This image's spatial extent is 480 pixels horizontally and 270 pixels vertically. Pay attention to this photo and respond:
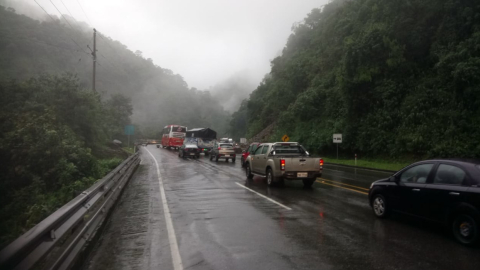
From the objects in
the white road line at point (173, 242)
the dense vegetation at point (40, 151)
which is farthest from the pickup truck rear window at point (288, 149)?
the dense vegetation at point (40, 151)

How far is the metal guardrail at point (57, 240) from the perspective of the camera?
3168mm

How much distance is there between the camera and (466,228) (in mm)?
6195

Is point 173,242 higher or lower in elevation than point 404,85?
lower

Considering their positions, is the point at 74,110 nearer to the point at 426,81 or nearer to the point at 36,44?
the point at 426,81

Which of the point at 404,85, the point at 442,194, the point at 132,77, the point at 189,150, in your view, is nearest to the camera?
the point at 442,194

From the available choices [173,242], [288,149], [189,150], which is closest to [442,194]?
[173,242]

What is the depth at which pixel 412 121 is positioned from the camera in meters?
28.1

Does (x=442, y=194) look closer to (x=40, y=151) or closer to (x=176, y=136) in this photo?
(x=40, y=151)

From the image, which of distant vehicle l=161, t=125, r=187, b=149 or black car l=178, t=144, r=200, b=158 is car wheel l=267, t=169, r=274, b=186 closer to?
black car l=178, t=144, r=200, b=158

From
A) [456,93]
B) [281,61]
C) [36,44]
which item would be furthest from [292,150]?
[36,44]

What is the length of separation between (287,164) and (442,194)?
716cm

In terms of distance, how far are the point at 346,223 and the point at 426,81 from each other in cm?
2536

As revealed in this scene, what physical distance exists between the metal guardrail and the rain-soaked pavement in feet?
1.23

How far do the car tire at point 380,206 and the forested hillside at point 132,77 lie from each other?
76.8 metres
